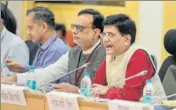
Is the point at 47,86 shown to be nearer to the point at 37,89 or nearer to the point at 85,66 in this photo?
the point at 37,89

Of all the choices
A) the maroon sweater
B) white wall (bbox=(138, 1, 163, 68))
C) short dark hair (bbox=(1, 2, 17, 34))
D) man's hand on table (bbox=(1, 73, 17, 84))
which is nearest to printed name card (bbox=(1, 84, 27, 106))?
man's hand on table (bbox=(1, 73, 17, 84))

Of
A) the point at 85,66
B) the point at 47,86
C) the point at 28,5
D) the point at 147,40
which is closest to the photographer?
the point at 47,86

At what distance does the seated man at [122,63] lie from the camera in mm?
2094

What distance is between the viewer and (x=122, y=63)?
222cm

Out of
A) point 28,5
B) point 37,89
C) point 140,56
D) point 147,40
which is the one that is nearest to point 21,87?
point 37,89

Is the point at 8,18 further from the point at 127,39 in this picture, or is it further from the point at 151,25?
the point at 151,25

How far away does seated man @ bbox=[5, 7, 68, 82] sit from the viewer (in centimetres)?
279

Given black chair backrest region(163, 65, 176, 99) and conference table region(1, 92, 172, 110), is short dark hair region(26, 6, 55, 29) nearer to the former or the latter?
conference table region(1, 92, 172, 110)

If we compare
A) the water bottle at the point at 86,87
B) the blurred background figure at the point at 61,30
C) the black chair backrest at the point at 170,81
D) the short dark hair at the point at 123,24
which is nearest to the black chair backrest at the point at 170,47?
the black chair backrest at the point at 170,81

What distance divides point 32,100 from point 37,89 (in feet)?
0.24

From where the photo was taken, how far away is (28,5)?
16.9 feet

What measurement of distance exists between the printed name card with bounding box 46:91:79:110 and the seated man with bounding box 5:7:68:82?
2.35ft

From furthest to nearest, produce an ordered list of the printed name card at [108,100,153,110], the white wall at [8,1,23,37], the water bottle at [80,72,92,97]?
1. the white wall at [8,1,23,37]
2. the water bottle at [80,72,92,97]
3. the printed name card at [108,100,153,110]

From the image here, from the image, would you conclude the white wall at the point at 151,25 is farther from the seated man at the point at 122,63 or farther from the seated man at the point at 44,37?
the seated man at the point at 122,63
